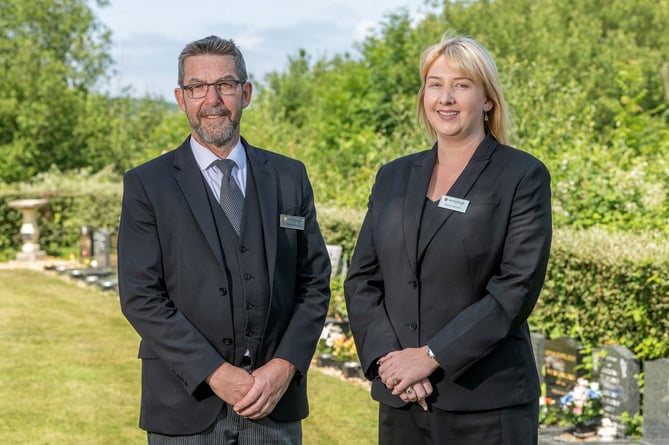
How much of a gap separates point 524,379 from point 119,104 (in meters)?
34.8

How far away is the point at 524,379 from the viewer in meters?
3.45

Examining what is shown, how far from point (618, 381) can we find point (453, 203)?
4.56m

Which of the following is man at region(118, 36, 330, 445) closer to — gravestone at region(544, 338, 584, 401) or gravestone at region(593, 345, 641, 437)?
gravestone at region(593, 345, 641, 437)

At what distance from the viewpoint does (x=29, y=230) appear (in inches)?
862

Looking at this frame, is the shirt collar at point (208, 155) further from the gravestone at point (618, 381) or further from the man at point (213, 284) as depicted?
the gravestone at point (618, 381)

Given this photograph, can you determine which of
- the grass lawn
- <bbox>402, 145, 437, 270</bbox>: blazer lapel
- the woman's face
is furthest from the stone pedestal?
the woman's face

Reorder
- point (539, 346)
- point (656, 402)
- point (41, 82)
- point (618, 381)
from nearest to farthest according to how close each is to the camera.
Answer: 1. point (656, 402)
2. point (618, 381)
3. point (539, 346)
4. point (41, 82)

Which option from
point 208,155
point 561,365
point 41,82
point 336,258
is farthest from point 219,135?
point 41,82

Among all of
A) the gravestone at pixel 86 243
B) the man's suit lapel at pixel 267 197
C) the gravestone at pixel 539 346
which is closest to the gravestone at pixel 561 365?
the gravestone at pixel 539 346

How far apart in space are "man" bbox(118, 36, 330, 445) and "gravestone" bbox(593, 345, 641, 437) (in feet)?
14.4

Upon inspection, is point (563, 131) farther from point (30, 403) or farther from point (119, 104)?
point (119, 104)

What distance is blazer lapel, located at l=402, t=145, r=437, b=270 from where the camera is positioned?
3506mm

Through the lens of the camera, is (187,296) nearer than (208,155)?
Yes

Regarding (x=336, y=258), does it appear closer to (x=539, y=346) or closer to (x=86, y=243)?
(x=539, y=346)
